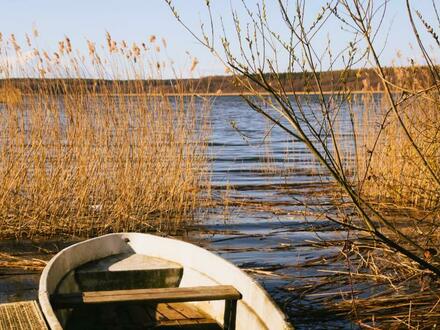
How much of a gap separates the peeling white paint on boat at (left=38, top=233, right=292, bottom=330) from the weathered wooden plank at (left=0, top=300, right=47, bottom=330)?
129mm

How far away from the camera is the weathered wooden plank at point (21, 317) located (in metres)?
3.74

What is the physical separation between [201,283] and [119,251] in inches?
40.8

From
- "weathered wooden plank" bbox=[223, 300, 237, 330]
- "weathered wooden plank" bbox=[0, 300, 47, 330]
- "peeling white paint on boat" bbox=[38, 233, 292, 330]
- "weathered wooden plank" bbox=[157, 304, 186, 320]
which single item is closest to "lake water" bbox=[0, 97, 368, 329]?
"peeling white paint on boat" bbox=[38, 233, 292, 330]

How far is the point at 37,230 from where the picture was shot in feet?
Result: 23.9

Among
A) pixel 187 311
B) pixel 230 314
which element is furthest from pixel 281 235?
pixel 230 314

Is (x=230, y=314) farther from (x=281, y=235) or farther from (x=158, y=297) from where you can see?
(x=281, y=235)

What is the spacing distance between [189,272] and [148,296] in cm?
91

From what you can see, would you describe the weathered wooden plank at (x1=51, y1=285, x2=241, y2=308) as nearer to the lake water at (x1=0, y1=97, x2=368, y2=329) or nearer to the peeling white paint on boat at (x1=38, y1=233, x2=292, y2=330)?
the peeling white paint on boat at (x1=38, y1=233, x2=292, y2=330)

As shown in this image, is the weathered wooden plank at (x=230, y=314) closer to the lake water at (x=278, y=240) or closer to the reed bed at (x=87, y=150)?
the lake water at (x=278, y=240)

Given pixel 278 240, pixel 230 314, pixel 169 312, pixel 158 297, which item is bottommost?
pixel 278 240

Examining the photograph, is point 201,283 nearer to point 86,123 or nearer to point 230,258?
point 230,258

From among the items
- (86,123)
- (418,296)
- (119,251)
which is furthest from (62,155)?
(418,296)

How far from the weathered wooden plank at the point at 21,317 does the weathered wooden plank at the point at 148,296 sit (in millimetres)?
145

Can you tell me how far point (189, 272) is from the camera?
5039mm
